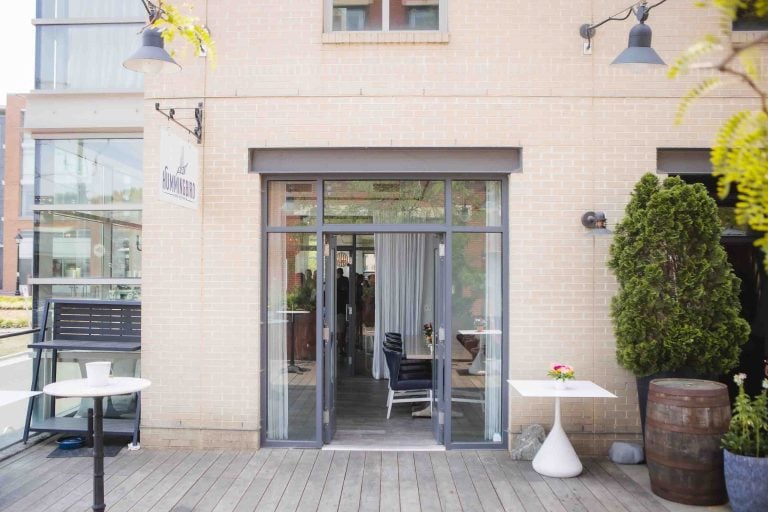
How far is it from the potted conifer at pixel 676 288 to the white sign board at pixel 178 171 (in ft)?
13.1

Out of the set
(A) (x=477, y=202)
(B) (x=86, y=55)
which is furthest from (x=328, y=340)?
(B) (x=86, y=55)

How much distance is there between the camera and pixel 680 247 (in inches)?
216

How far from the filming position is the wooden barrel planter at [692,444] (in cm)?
487

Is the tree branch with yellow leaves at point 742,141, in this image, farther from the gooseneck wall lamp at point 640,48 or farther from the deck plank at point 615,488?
the deck plank at point 615,488

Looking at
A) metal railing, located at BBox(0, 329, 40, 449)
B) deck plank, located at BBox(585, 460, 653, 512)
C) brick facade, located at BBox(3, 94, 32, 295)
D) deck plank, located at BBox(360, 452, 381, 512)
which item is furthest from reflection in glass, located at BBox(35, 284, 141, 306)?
brick facade, located at BBox(3, 94, 32, 295)

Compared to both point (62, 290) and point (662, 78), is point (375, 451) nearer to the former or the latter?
point (62, 290)

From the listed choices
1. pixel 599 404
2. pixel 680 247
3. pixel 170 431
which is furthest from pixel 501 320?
pixel 170 431

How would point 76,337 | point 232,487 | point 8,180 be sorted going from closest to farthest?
point 232,487 < point 76,337 < point 8,180

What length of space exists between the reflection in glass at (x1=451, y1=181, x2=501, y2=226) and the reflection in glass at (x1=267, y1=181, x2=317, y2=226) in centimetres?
148

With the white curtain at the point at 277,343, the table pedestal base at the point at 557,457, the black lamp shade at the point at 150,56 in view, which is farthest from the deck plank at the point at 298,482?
the black lamp shade at the point at 150,56

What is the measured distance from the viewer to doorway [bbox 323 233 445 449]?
21.8 ft

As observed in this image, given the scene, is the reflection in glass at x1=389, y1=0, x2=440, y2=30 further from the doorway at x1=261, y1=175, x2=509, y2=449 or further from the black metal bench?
the black metal bench

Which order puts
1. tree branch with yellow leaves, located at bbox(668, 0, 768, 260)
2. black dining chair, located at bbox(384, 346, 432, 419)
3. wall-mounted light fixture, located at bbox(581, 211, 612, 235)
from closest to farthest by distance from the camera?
tree branch with yellow leaves, located at bbox(668, 0, 768, 260), wall-mounted light fixture, located at bbox(581, 211, 612, 235), black dining chair, located at bbox(384, 346, 432, 419)

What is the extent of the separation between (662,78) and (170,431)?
6.10m
